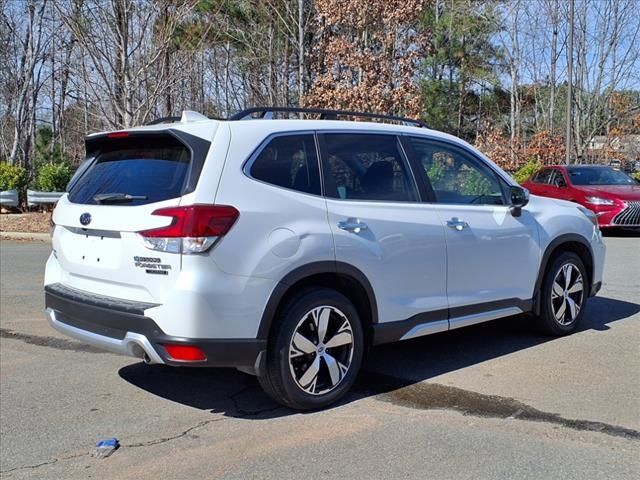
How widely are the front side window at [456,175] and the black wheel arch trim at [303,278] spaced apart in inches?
42.7

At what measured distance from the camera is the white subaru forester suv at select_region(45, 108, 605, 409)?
396cm

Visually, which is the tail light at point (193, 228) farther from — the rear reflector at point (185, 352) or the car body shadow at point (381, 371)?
the car body shadow at point (381, 371)

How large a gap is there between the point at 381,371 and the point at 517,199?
1.86 metres

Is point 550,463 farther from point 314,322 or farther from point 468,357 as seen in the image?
point 468,357

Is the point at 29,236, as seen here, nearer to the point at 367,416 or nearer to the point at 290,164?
the point at 290,164

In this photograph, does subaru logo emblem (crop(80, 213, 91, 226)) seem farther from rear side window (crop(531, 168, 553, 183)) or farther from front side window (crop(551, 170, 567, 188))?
rear side window (crop(531, 168, 553, 183))

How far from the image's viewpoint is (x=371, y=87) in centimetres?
1831

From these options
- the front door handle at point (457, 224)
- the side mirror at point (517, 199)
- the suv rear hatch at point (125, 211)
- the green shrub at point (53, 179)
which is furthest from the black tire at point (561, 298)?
the green shrub at point (53, 179)

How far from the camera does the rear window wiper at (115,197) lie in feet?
13.9

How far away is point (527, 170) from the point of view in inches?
898

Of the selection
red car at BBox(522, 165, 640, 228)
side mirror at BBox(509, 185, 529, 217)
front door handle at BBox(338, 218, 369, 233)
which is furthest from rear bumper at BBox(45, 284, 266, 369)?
red car at BBox(522, 165, 640, 228)

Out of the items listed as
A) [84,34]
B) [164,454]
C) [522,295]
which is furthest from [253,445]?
[84,34]

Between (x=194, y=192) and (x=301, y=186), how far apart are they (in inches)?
31.0

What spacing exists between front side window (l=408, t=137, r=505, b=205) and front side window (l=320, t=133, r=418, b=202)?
234 millimetres
